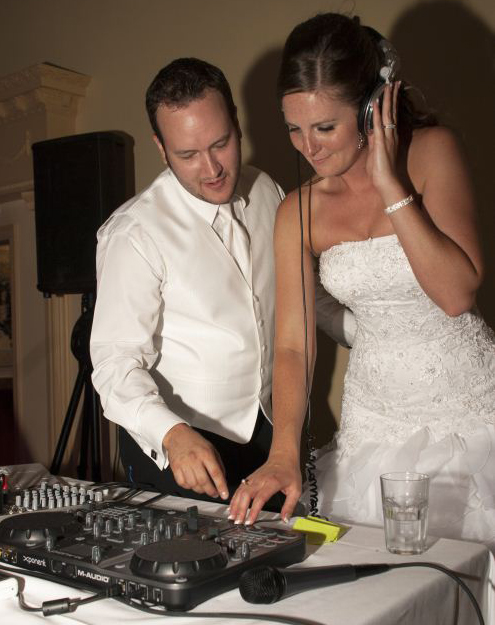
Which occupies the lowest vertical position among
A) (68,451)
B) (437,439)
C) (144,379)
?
(68,451)

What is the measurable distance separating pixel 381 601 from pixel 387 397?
764mm

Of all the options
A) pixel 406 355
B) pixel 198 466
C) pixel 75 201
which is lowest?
pixel 198 466

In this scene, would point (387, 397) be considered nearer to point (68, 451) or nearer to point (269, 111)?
point (269, 111)

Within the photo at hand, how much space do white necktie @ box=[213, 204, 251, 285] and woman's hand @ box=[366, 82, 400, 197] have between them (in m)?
0.57

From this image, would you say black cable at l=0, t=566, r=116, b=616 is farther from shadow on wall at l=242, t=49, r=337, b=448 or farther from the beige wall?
shadow on wall at l=242, t=49, r=337, b=448

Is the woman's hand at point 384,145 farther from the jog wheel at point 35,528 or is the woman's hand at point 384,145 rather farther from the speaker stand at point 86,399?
the speaker stand at point 86,399

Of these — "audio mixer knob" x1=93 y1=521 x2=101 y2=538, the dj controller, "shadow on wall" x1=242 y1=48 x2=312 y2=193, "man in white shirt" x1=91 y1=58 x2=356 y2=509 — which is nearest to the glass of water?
the dj controller

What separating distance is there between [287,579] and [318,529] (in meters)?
0.25

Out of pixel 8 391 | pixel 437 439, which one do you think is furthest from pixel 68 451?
pixel 437 439

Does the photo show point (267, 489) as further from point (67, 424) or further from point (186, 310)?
point (67, 424)

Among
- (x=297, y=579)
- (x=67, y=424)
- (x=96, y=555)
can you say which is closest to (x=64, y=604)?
(x=96, y=555)

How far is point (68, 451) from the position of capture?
375 centimetres

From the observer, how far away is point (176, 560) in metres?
0.93

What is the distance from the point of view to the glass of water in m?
1.11
